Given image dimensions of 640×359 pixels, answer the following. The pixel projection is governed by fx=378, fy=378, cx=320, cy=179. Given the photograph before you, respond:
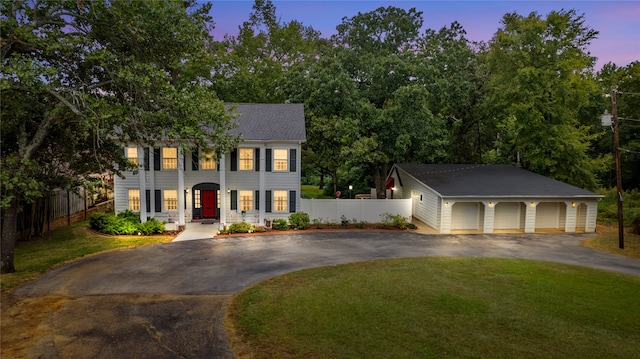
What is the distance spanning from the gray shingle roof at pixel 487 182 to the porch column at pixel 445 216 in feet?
2.00

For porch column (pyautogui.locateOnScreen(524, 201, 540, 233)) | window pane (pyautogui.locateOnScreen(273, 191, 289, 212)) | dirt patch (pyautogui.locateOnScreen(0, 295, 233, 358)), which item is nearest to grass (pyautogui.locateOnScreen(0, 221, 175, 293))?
dirt patch (pyautogui.locateOnScreen(0, 295, 233, 358))

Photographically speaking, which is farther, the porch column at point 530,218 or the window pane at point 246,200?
the window pane at point 246,200

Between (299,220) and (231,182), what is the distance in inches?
186

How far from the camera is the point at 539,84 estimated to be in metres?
26.4

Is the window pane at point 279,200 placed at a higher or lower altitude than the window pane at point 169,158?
lower

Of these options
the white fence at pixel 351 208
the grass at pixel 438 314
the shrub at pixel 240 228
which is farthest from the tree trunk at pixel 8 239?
the white fence at pixel 351 208

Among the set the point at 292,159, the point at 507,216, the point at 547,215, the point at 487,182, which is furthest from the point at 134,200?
the point at 547,215

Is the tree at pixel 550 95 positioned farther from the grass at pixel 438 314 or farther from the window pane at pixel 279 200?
the window pane at pixel 279 200

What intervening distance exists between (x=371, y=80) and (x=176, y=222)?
16.4 m

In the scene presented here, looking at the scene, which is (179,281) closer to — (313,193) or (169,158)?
(169,158)

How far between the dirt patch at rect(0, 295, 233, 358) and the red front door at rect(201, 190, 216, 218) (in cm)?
1237

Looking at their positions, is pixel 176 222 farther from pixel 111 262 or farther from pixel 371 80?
pixel 371 80

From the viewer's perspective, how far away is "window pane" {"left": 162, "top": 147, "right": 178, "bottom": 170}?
22016 mm

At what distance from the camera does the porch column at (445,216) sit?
21.0 metres
